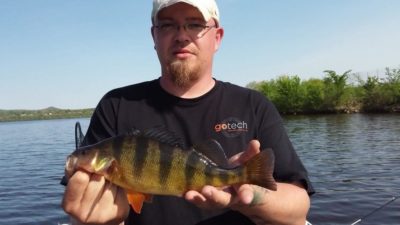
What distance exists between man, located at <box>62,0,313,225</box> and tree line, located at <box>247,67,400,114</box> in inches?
2706

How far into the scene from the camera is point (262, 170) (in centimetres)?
294

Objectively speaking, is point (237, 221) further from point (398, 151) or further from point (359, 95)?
point (359, 95)

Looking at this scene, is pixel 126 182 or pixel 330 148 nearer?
pixel 126 182

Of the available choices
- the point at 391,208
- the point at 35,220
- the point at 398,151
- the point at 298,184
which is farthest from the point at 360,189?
the point at 298,184

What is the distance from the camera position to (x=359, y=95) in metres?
74.9

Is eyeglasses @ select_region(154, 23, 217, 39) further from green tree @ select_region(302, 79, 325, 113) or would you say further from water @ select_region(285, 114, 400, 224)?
green tree @ select_region(302, 79, 325, 113)

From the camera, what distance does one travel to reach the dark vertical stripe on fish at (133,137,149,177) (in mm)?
3111

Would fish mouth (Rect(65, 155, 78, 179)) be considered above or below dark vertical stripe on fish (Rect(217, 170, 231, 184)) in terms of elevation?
Result: above

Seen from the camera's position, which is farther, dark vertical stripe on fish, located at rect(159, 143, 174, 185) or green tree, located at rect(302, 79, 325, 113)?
green tree, located at rect(302, 79, 325, 113)

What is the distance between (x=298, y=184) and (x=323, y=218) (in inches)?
373

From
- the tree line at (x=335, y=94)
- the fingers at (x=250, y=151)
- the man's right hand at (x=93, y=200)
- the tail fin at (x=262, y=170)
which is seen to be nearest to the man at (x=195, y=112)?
the man's right hand at (x=93, y=200)

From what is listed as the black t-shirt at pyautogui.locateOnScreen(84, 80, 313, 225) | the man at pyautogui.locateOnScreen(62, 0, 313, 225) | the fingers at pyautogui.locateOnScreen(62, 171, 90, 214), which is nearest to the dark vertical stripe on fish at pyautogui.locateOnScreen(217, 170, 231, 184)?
the man at pyautogui.locateOnScreen(62, 0, 313, 225)

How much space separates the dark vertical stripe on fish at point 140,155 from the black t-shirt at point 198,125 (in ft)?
1.56

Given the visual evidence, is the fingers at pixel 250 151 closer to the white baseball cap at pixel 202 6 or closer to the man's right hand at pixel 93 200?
the man's right hand at pixel 93 200
